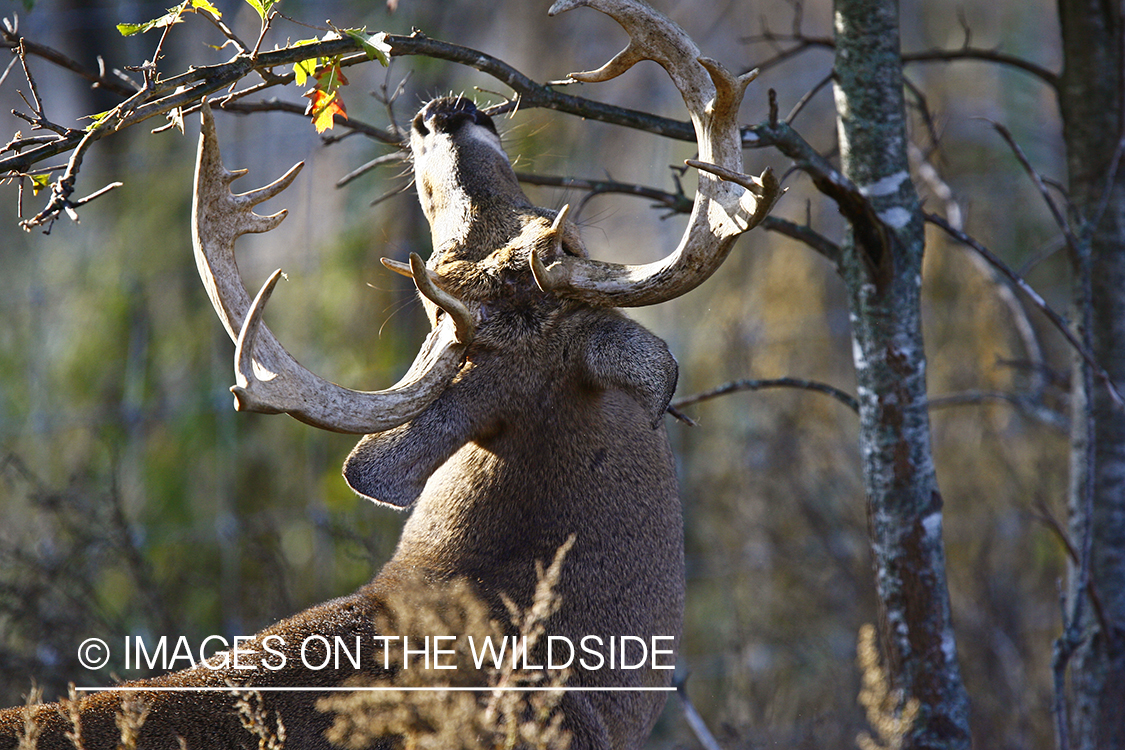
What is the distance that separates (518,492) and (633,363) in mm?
542

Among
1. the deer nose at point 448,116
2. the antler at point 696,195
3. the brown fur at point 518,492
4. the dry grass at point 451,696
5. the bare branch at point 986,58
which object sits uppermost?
the bare branch at point 986,58

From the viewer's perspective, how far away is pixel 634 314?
9.89 meters

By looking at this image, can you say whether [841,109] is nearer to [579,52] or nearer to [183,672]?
[183,672]

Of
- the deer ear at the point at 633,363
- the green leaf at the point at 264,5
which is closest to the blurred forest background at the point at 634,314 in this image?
the deer ear at the point at 633,363

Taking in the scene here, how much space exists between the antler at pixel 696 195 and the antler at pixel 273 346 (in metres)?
0.35

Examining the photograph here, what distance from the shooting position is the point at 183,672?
9.78 ft

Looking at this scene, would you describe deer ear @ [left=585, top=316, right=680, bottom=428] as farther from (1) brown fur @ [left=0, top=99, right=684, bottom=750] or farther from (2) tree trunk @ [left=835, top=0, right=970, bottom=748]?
(2) tree trunk @ [left=835, top=0, right=970, bottom=748]

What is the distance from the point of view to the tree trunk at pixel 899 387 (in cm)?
345

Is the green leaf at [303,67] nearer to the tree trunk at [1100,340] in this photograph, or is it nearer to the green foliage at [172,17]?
the green foliage at [172,17]

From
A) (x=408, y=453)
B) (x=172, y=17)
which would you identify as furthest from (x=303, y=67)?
(x=408, y=453)

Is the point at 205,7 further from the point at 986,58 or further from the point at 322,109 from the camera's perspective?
the point at 986,58

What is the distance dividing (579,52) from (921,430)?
7626 mm

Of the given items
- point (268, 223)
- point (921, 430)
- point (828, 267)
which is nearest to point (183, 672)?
point (268, 223)

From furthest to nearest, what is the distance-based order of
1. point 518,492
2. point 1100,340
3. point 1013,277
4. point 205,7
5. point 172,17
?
point 1100,340 → point 1013,277 → point 518,492 → point 205,7 → point 172,17
